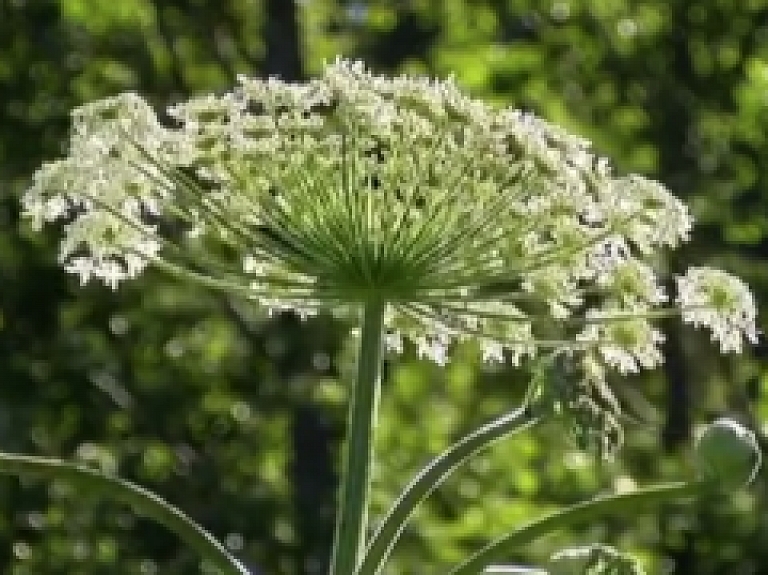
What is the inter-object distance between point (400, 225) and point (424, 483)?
0.44 meters

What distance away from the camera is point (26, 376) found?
48.0 ft

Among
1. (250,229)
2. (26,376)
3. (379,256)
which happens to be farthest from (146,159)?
(26,376)

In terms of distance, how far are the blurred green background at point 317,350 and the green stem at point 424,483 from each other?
975 centimetres

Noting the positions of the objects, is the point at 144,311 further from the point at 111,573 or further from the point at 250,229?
the point at 250,229

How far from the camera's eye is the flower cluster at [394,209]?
3.43 meters

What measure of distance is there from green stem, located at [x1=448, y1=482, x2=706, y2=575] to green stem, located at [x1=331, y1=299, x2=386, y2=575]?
0.60 ft

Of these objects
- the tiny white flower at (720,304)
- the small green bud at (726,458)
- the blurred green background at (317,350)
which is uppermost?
the blurred green background at (317,350)

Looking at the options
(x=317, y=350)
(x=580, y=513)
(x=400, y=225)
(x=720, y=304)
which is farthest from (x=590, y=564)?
(x=317, y=350)

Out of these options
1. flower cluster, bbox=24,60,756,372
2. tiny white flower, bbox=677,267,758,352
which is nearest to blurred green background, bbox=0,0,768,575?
tiny white flower, bbox=677,267,758,352

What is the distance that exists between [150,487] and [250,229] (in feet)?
35.6

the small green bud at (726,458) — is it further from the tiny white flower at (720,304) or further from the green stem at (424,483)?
the tiny white flower at (720,304)

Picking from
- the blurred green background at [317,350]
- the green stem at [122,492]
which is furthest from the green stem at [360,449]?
the blurred green background at [317,350]

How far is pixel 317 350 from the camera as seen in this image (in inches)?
592

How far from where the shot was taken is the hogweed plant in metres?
3.33
